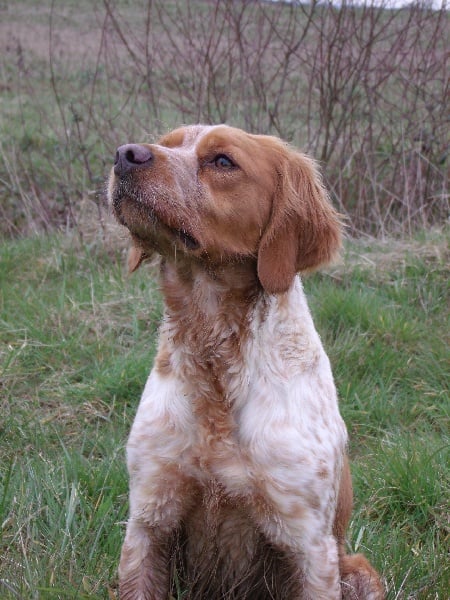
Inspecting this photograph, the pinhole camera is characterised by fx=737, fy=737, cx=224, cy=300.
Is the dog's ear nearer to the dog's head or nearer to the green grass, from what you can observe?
the dog's head

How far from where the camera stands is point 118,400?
12.1 feet

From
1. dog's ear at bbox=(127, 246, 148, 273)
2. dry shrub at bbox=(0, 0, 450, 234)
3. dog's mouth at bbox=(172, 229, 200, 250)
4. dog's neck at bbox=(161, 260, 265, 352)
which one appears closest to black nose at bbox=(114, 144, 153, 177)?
dog's mouth at bbox=(172, 229, 200, 250)

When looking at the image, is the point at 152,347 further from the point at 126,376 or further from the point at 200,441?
the point at 200,441

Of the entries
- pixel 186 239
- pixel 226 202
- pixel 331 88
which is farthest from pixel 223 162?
pixel 331 88

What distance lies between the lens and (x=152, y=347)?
407 centimetres

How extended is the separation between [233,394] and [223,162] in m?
0.72

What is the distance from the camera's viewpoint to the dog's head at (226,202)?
2.12 metres

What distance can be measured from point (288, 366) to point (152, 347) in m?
1.88

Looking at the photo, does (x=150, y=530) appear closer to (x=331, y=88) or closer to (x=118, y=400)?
(x=118, y=400)

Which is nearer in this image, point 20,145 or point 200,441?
point 200,441

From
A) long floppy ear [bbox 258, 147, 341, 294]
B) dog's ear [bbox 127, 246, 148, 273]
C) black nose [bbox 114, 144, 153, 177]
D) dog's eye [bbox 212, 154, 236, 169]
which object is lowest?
dog's ear [bbox 127, 246, 148, 273]

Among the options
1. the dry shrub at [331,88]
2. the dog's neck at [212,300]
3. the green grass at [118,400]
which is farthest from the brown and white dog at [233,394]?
the dry shrub at [331,88]

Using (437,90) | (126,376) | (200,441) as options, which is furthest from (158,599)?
(437,90)

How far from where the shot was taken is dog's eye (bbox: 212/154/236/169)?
2.29m
